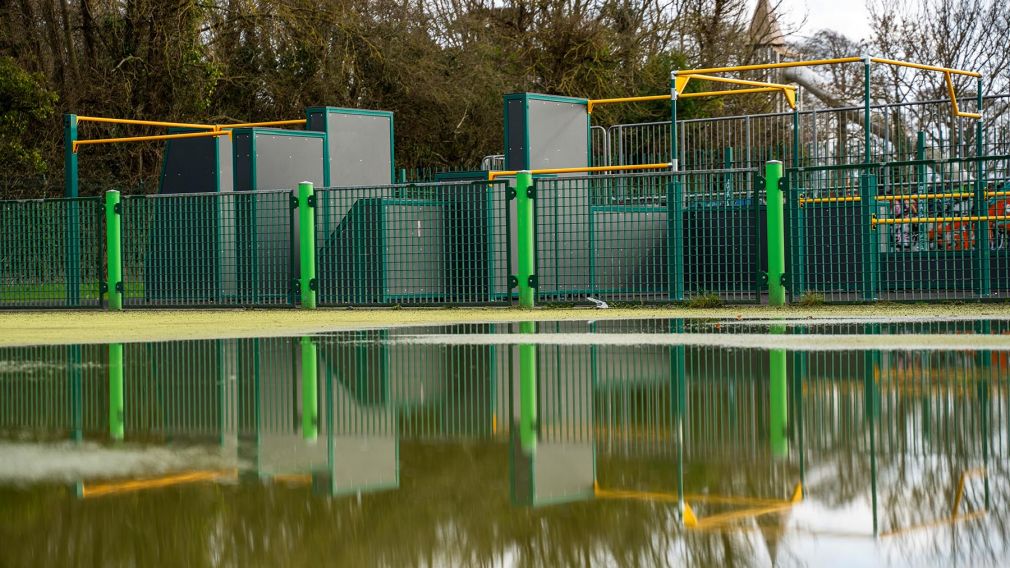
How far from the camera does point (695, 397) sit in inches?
253

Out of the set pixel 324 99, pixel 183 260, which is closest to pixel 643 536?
pixel 183 260

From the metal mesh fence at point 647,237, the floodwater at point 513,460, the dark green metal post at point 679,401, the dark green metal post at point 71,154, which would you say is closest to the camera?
the floodwater at point 513,460

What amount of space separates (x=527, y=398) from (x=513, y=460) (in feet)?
6.34

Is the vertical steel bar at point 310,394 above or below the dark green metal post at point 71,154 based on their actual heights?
below

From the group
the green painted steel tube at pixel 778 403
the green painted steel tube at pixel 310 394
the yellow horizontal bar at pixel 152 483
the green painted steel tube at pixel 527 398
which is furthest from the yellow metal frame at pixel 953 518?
the green painted steel tube at pixel 310 394

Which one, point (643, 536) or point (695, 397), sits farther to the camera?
point (695, 397)

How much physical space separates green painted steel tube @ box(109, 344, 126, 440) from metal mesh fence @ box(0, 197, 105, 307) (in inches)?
370

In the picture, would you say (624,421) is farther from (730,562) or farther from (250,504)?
(730,562)

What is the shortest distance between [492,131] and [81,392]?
2848 centimetres

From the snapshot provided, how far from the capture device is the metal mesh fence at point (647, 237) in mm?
16344

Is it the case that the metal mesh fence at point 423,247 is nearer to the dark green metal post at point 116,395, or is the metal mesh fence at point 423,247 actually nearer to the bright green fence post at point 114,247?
the bright green fence post at point 114,247

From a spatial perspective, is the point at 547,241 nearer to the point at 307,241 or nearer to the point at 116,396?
the point at 307,241

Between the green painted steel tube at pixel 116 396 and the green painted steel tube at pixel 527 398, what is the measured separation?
4.98 feet

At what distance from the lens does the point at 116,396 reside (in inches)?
266
